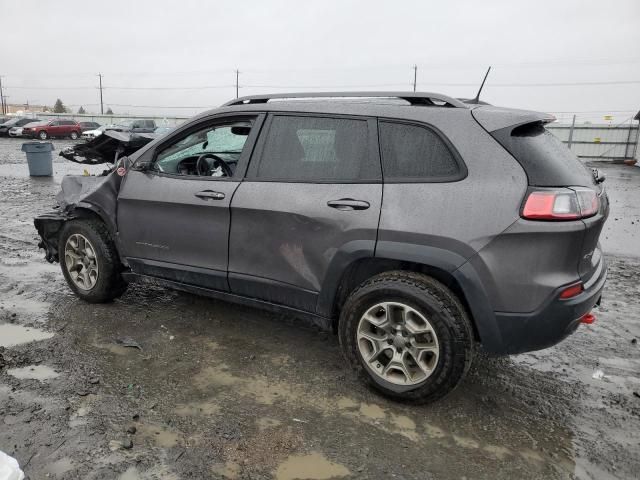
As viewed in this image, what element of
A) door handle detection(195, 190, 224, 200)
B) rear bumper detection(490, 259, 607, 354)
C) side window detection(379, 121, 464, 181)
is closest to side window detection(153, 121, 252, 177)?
door handle detection(195, 190, 224, 200)

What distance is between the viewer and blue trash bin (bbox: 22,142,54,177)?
13.8 m

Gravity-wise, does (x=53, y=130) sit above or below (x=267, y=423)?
above

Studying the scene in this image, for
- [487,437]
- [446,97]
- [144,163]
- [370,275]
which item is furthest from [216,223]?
[487,437]

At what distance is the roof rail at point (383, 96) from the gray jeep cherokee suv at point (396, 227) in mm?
14

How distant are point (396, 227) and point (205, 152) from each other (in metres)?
2.15

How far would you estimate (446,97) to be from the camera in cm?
298

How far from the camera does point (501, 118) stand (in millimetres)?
2740

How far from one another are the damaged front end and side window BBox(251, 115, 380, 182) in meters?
1.40

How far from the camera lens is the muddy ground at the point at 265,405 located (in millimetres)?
2438

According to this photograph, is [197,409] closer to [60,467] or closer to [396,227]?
[60,467]

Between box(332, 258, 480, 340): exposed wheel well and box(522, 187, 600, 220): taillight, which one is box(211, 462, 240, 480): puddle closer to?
box(332, 258, 480, 340): exposed wheel well

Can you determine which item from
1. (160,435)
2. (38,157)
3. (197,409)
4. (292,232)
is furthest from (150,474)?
(38,157)

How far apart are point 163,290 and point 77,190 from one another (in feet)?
3.99

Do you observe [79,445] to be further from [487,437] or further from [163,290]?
[163,290]
